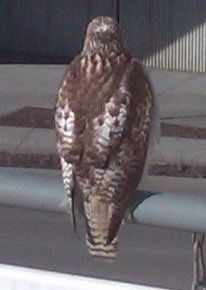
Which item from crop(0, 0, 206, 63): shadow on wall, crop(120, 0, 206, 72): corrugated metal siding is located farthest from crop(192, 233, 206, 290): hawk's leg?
crop(0, 0, 206, 63): shadow on wall

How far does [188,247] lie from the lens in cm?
999

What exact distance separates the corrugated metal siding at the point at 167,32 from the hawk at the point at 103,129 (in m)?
15.2

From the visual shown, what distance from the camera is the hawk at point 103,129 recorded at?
10.0 feet

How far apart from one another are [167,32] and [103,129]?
16.2m

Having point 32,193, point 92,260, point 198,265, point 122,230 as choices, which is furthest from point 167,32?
point 198,265

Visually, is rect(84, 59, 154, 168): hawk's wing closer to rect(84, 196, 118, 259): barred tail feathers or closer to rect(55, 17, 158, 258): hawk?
rect(55, 17, 158, 258): hawk

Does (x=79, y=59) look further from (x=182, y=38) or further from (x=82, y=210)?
(x=182, y=38)

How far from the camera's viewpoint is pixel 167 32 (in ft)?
63.3

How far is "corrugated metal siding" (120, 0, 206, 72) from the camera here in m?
18.8

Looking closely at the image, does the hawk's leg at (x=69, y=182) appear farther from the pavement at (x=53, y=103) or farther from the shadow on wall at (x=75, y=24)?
the shadow on wall at (x=75, y=24)

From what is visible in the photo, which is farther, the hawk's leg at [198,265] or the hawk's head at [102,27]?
the hawk's head at [102,27]

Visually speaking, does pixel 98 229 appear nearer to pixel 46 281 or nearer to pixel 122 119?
pixel 122 119

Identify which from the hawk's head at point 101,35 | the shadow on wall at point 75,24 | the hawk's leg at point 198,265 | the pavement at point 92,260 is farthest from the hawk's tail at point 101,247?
the shadow on wall at point 75,24

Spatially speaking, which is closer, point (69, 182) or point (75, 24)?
point (69, 182)
